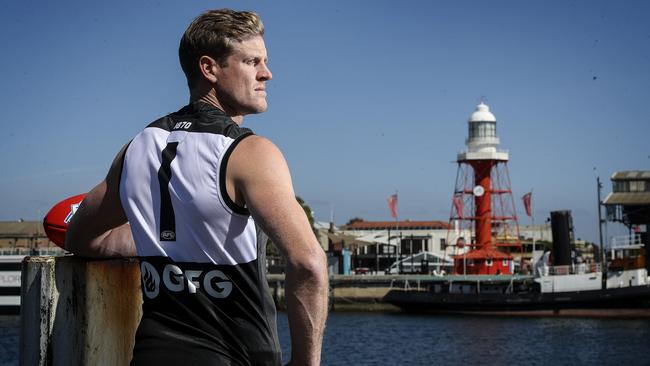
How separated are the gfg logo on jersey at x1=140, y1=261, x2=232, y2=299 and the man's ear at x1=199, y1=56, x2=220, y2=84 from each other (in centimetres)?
46

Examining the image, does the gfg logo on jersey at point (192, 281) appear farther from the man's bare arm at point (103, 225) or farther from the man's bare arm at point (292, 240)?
the man's bare arm at point (103, 225)

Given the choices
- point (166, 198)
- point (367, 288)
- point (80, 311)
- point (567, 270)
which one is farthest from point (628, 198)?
point (166, 198)

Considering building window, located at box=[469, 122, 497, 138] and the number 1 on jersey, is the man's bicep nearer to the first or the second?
the number 1 on jersey

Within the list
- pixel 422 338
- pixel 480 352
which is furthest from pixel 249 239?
pixel 422 338

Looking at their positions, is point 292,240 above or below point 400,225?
below

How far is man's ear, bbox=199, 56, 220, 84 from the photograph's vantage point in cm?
216

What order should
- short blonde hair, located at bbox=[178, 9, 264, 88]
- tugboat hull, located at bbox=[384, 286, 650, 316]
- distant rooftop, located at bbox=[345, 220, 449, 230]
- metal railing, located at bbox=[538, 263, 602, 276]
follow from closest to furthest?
short blonde hair, located at bbox=[178, 9, 264, 88]
tugboat hull, located at bbox=[384, 286, 650, 316]
metal railing, located at bbox=[538, 263, 602, 276]
distant rooftop, located at bbox=[345, 220, 449, 230]

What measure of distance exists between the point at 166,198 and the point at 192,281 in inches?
7.8

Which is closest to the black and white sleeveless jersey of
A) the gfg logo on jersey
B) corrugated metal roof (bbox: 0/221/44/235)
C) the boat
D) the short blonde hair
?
the gfg logo on jersey

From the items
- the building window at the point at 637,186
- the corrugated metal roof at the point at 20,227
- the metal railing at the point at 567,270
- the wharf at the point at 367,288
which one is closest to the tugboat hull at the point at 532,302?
the metal railing at the point at 567,270

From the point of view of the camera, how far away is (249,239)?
2.02m

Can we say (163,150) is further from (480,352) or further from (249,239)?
(480,352)

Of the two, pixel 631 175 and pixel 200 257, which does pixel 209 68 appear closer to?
pixel 200 257

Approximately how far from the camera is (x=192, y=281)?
6.71 ft
